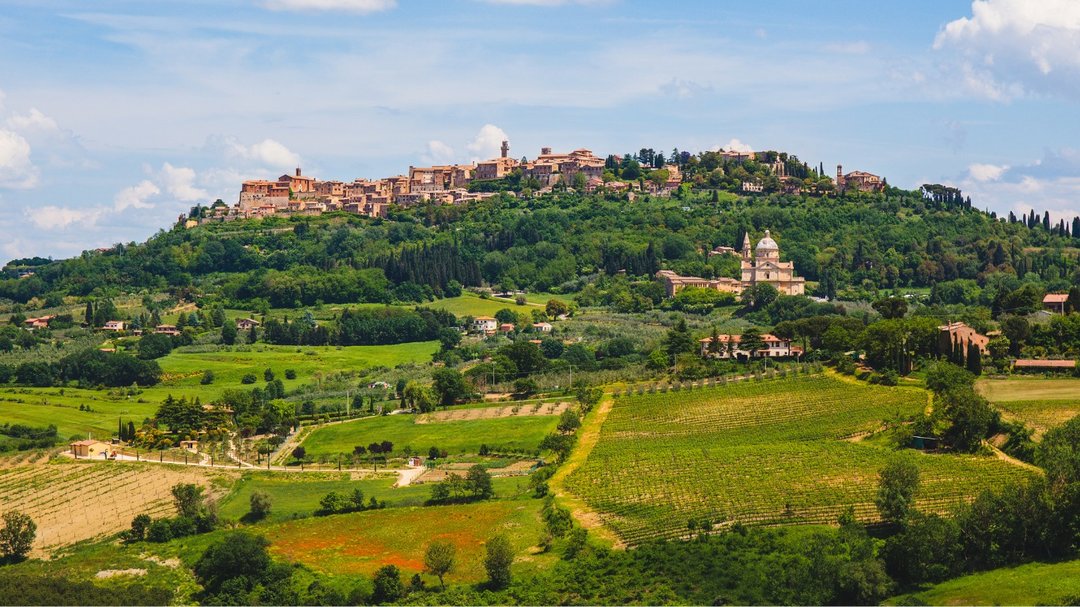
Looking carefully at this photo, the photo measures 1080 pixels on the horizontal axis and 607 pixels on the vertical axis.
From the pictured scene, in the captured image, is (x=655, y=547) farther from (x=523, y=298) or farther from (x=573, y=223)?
(x=573, y=223)

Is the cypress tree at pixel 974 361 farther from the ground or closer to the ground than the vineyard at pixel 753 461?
farther from the ground

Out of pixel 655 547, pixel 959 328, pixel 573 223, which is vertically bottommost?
pixel 655 547

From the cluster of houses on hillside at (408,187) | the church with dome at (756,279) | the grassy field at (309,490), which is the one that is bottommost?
the grassy field at (309,490)

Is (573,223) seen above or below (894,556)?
above

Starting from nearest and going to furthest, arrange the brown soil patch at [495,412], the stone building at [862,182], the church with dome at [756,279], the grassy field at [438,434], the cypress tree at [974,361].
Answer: the cypress tree at [974,361] < the grassy field at [438,434] < the brown soil patch at [495,412] < the church with dome at [756,279] < the stone building at [862,182]

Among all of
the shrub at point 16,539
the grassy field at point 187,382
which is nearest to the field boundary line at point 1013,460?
the shrub at point 16,539

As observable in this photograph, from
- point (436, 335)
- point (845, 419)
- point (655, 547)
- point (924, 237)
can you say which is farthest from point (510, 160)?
point (655, 547)

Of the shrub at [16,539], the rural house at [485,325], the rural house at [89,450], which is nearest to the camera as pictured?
the shrub at [16,539]

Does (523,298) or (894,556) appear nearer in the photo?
(894,556)

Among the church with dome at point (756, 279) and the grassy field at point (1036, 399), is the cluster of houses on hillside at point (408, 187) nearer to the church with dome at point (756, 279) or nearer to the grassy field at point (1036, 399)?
the church with dome at point (756, 279)
